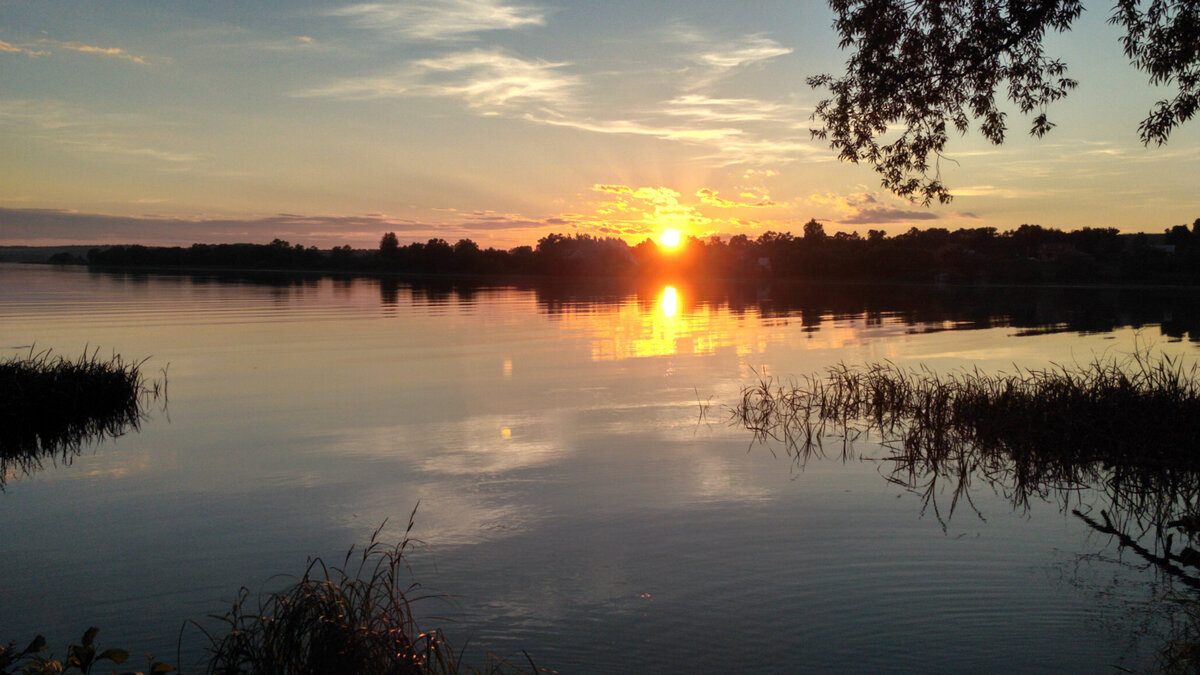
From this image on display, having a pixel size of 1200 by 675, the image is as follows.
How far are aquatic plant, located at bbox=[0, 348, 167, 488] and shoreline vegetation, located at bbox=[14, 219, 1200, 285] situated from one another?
11360cm

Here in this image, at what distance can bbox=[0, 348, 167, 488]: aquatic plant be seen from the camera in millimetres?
14364

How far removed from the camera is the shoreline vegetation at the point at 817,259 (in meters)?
110

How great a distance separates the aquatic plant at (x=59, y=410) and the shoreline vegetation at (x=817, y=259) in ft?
373

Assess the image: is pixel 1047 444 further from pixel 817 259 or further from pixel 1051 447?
pixel 817 259

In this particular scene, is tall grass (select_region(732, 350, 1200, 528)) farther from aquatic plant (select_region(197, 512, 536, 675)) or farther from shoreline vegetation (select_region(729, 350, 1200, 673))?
aquatic plant (select_region(197, 512, 536, 675))

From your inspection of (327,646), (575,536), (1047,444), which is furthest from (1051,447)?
(327,646)

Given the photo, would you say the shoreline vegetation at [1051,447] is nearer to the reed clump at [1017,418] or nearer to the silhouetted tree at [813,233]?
the reed clump at [1017,418]

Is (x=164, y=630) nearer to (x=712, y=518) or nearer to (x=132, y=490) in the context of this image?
(x=132, y=490)

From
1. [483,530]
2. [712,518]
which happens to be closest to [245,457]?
[483,530]

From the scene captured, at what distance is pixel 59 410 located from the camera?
1639 cm

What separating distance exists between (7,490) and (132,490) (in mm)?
1810

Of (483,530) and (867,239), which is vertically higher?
(867,239)

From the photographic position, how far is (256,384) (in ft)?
73.4

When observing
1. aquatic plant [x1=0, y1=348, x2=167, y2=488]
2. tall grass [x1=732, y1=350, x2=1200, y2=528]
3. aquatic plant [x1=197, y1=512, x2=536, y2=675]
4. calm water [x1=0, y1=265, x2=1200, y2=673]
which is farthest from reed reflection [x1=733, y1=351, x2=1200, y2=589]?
aquatic plant [x1=0, y1=348, x2=167, y2=488]
